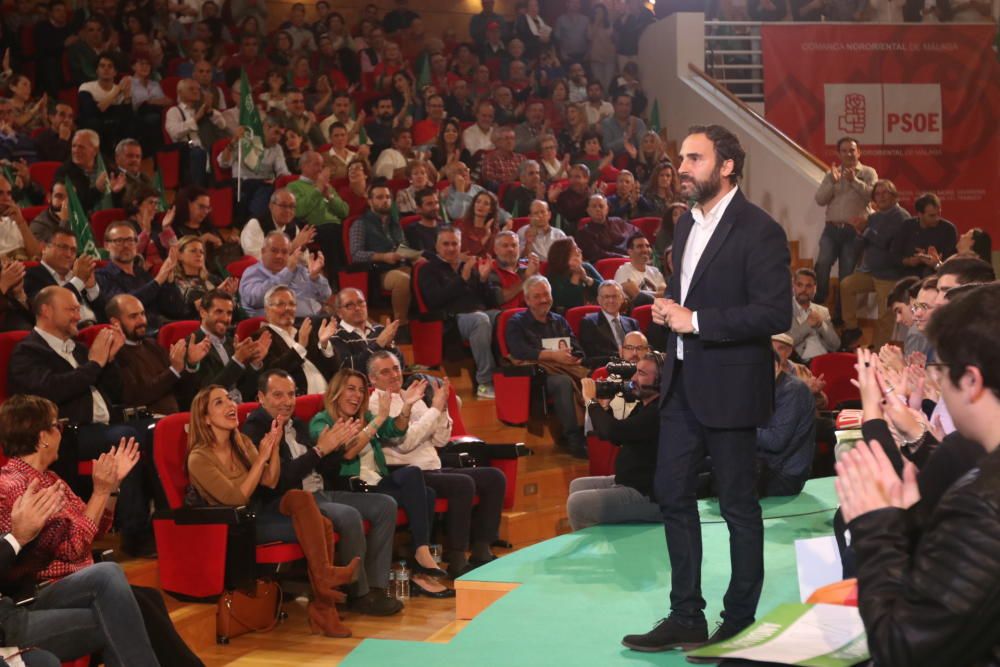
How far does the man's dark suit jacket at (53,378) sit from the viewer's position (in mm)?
4715

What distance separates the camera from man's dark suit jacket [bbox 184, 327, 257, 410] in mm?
5414

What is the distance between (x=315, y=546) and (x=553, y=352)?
7.83 feet

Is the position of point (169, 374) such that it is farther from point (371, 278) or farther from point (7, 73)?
point (7, 73)

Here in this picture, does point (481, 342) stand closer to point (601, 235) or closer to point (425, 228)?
point (425, 228)

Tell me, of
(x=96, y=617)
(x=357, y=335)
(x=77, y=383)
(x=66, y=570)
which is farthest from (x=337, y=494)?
(x=96, y=617)

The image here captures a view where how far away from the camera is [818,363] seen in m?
7.36

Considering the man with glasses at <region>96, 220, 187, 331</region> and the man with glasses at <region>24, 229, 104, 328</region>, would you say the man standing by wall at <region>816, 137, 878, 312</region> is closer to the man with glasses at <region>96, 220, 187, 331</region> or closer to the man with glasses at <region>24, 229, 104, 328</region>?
the man with glasses at <region>96, 220, 187, 331</region>

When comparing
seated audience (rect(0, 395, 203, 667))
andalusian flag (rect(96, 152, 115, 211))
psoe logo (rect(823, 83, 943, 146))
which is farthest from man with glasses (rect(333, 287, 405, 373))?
psoe logo (rect(823, 83, 943, 146))

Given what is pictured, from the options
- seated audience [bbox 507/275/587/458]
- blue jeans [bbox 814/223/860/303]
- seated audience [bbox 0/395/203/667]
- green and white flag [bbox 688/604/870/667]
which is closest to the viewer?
green and white flag [bbox 688/604/870/667]

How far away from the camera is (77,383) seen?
187 inches

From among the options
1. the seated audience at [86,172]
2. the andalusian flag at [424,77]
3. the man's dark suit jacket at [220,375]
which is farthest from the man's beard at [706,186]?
the andalusian flag at [424,77]

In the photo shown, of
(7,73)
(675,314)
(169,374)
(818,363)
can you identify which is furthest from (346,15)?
(675,314)

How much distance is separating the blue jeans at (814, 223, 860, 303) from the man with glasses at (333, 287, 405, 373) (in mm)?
3827

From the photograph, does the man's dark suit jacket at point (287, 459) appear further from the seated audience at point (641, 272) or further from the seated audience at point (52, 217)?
the seated audience at point (641, 272)
